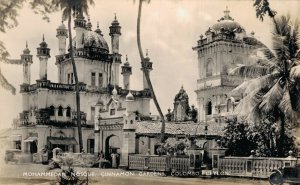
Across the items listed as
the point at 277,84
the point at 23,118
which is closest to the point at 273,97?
the point at 277,84

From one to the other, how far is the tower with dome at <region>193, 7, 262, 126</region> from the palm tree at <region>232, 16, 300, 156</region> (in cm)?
34

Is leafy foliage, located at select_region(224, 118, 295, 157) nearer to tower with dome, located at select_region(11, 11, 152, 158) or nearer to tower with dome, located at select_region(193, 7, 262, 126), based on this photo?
tower with dome, located at select_region(193, 7, 262, 126)

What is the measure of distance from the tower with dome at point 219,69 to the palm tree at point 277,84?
34 centimetres

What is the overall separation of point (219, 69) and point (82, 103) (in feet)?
16.9

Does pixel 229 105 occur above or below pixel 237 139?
above

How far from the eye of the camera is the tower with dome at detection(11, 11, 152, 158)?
37.6 feet

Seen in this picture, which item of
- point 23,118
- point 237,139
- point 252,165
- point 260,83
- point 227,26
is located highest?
point 227,26

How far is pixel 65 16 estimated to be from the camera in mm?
7441

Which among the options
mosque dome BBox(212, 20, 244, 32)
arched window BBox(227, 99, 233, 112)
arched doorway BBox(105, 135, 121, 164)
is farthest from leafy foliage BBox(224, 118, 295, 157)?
arched doorway BBox(105, 135, 121, 164)

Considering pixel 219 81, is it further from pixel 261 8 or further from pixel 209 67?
pixel 261 8

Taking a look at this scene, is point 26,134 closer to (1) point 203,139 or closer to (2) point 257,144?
(1) point 203,139

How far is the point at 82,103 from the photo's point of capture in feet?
45.2

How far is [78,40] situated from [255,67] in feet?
19.9

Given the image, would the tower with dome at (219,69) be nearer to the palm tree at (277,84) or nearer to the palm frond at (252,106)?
the palm tree at (277,84)
